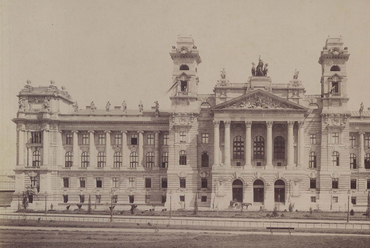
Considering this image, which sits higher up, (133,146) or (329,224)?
(133,146)

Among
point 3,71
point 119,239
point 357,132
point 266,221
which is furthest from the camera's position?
point 357,132

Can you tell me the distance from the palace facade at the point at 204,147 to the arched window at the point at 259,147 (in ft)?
0.55

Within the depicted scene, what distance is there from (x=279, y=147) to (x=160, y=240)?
39580 millimetres

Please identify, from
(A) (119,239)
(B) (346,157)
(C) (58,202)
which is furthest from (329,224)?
(C) (58,202)

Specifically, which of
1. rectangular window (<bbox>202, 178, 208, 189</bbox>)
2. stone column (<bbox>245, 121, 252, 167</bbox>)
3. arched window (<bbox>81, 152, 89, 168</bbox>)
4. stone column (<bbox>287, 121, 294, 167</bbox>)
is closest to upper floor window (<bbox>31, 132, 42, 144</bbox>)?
arched window (<bbox>81, 152, 89, 168</bbox>)

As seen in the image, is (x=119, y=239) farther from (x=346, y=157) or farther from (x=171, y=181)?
(x=346, y=157)

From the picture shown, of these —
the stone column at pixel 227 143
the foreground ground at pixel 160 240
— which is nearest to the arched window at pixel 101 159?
the stone column at pixel 227 143

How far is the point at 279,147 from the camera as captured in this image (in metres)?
76.7

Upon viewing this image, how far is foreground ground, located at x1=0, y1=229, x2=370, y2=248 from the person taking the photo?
4056 centimetres

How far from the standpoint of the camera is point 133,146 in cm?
8294

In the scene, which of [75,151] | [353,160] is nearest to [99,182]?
[75,151]

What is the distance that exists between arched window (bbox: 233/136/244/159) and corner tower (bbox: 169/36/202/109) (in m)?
9.92

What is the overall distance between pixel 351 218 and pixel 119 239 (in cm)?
3136

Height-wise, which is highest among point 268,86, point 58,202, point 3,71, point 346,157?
point 268,86
